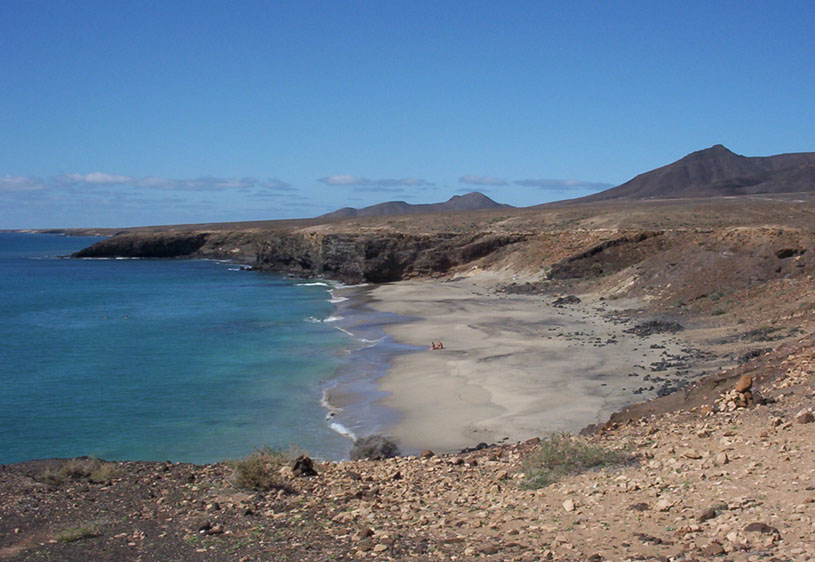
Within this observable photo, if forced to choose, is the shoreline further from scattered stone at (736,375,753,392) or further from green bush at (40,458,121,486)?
scattered stone at (736,375,753,392)

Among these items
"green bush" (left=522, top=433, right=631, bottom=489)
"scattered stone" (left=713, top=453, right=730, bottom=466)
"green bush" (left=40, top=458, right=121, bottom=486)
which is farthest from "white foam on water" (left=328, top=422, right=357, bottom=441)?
"scattered stone" (left=713, top=453, right=730, bottom=466)

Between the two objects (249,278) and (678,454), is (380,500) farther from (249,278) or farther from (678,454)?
(249,278)

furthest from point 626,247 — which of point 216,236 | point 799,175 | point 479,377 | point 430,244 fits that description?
point 799,175

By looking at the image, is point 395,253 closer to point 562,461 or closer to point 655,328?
point 655,328

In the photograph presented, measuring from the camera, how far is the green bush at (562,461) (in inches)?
345

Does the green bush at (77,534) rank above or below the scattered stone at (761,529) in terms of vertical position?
below

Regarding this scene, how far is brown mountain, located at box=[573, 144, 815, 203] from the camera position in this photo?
134 metres

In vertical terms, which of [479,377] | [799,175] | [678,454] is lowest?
[479,377]

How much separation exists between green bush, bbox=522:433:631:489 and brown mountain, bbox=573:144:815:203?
132m

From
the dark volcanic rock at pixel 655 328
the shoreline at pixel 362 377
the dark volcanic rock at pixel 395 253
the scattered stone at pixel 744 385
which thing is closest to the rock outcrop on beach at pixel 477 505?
the scattered stone at pixel 744 385

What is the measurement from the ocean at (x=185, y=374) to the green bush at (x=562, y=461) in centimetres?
722

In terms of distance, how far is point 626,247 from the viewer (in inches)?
1738

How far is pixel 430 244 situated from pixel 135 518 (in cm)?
4879

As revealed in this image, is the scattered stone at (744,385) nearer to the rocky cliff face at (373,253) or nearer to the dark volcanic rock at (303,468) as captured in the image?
the dark volcanic rock at (303,468)
